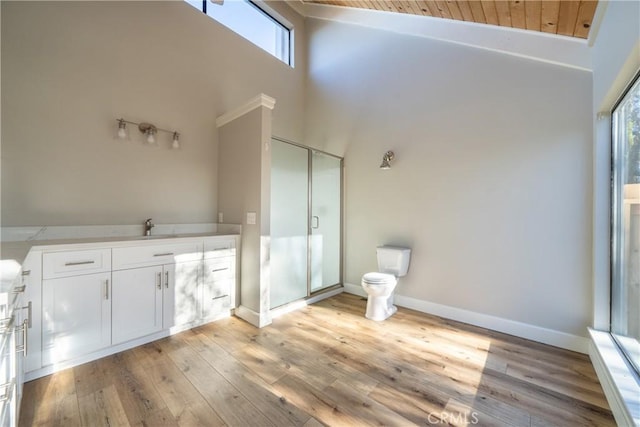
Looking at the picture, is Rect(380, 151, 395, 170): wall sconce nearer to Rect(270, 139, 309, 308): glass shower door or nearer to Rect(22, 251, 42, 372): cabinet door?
Rect(270, 139, 309, 308): glass shower door

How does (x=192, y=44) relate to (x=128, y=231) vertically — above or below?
above

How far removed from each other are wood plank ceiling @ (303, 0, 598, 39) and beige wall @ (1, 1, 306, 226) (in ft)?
7.83

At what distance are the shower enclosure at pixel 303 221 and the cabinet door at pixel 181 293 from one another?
29.5 inches

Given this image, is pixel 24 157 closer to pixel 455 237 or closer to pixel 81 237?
pixel 81 237

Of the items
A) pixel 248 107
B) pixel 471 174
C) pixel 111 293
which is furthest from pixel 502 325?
pixel 111 293

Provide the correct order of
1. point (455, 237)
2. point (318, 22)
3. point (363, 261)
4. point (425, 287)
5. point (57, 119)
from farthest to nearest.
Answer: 1. point (318, 22)
2. point (363, 261)
3. point (425, 287)
4. point (455, 237)
5. point (57, 119)

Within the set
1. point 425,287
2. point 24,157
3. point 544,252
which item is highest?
point 24,157

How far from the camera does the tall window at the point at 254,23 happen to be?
10.6ft

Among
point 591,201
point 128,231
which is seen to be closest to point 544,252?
point 591,201

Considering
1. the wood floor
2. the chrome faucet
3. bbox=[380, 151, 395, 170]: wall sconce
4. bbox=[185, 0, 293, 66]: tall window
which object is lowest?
the wood floor

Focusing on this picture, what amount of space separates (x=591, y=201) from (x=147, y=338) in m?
3.78

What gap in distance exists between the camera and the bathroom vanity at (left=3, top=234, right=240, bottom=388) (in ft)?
5.69

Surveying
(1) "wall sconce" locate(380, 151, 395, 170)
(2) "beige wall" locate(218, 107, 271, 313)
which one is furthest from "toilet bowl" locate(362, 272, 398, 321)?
(1) "wall sconce" locate(380, 151, 395, 170)

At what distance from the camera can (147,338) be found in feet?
7.26
